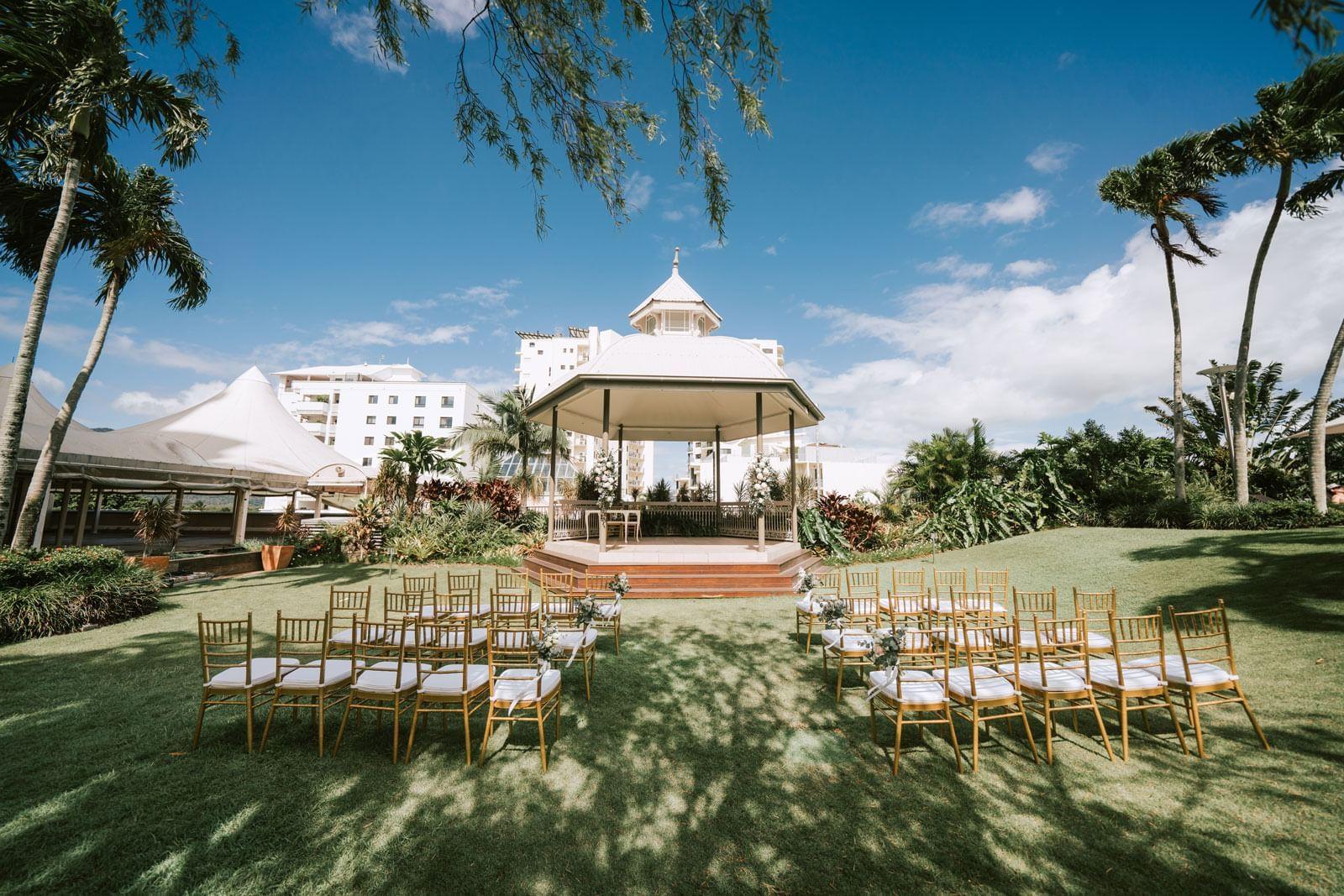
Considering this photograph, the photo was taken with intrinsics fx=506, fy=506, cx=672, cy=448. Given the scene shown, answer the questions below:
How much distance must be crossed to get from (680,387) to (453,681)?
27.1 ft

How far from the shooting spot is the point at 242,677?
4.13 meters

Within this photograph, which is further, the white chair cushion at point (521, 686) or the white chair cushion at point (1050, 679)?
the white chair cushion at point (1050, 679)

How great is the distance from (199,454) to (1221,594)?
23648 millimetres

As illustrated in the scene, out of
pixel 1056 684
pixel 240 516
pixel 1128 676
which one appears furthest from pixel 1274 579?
pixel 240 516

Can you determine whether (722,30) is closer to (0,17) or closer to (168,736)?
(168,736)

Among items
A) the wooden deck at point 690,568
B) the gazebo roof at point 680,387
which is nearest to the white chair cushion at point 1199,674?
the wooden deck at point 690,568

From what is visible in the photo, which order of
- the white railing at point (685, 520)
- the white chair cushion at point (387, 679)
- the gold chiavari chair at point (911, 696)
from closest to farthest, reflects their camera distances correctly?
the gold chiavari chair at point (911, 696) → the white chair cushion at point (387, 679) → the white railing at point (685, 520)

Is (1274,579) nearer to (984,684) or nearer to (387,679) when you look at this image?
(984,684)

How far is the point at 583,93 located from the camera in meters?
4.33

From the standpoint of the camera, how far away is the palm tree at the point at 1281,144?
449 inches

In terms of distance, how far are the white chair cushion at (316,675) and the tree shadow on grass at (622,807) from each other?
51cm

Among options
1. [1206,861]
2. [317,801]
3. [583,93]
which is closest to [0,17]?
[583,93]

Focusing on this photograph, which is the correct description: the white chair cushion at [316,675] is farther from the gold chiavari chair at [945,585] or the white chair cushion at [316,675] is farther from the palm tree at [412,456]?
the palm tree at [412,456]

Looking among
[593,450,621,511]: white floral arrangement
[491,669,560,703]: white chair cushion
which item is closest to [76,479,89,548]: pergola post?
[593,450,621,511]: white floral arrangement
